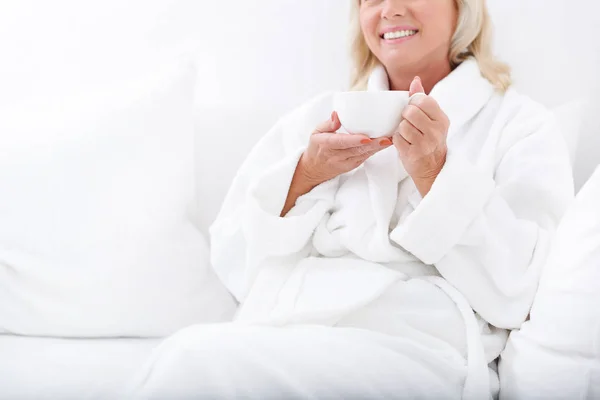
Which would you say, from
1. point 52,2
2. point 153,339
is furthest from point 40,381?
point 52,2

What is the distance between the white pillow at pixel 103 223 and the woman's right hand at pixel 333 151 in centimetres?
35

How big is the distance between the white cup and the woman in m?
0.02

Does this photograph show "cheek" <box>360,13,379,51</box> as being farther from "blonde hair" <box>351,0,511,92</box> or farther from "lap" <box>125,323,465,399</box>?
"lap" <box>125,323,465,399</box>

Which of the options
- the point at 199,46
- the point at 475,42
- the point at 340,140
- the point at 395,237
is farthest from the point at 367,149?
the point at 199,46

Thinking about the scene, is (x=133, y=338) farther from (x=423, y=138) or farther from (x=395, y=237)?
(x=423, y=138)

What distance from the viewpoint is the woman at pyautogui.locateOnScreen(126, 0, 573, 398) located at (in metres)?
0.99

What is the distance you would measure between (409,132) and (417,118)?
3 cm

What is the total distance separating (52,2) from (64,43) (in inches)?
4.8

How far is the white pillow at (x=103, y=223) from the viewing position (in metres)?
1.36

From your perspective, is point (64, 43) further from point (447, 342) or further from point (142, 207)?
point (447, 342)

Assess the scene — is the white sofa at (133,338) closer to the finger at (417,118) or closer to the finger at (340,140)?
the finger at (340,140)

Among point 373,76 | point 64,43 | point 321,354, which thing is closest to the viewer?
point 321,354

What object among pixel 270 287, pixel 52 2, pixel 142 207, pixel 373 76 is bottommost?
pixel 270 287

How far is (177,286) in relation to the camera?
144 cm
